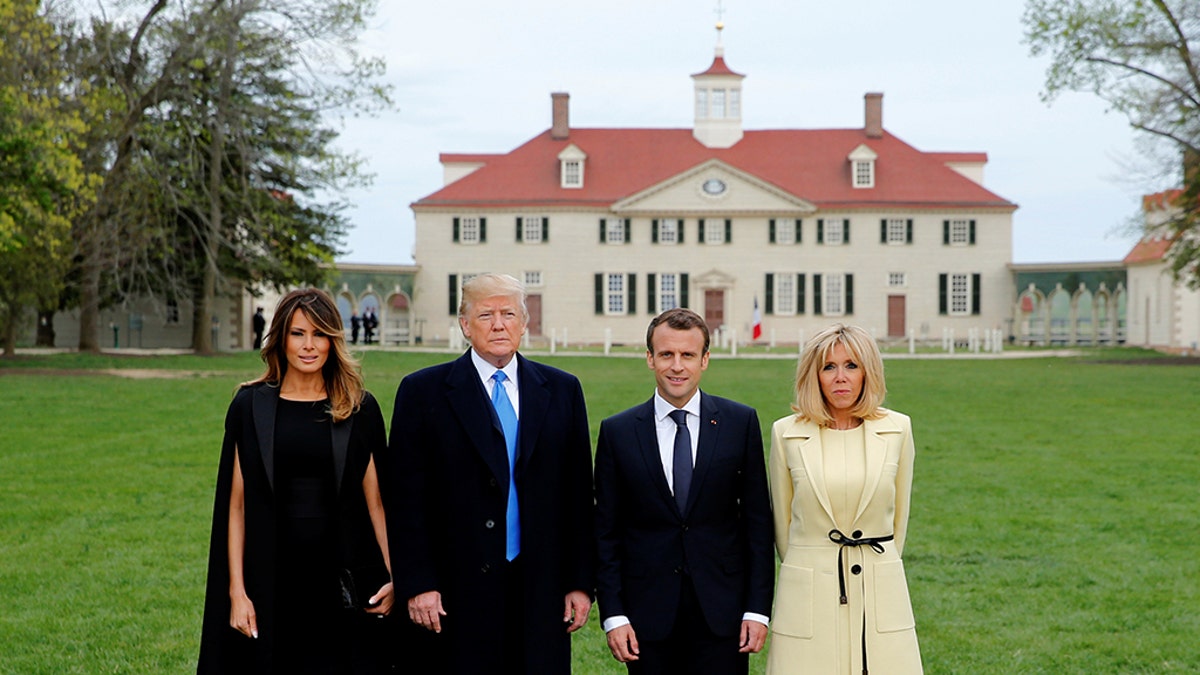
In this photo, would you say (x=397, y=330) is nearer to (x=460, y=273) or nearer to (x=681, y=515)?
(x=460, y=273)

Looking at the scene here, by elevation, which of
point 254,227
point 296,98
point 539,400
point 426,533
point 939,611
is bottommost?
point 939,611

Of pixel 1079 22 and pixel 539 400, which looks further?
pixel 1079 22

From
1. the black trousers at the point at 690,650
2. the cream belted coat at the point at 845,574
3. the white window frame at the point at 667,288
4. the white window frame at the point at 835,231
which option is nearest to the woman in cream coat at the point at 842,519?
the cream belted coat at the point at 845,574

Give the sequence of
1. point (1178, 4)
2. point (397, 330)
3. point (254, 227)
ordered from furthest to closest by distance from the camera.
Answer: point (397, 330) < point (254, 227) < point (1178, 4)

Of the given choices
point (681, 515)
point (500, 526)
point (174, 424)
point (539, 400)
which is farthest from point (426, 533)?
point (174, 424)

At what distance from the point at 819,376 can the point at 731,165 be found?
5344 cm

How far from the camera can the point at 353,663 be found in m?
4.17

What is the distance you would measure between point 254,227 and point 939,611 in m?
30.8

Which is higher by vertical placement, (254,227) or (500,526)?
(254,227)

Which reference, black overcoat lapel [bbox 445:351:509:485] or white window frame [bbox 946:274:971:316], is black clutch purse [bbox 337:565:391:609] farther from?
white window frame [bbox 946:274:971:316]

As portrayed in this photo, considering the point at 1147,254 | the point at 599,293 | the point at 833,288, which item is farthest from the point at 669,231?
the point at 1147,254

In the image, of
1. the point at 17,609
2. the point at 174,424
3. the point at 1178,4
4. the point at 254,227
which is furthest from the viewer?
the point at 254,227

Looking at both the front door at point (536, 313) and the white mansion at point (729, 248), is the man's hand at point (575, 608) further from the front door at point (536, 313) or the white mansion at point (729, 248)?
the front door at point (536, 313)

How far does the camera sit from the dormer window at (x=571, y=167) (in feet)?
189
